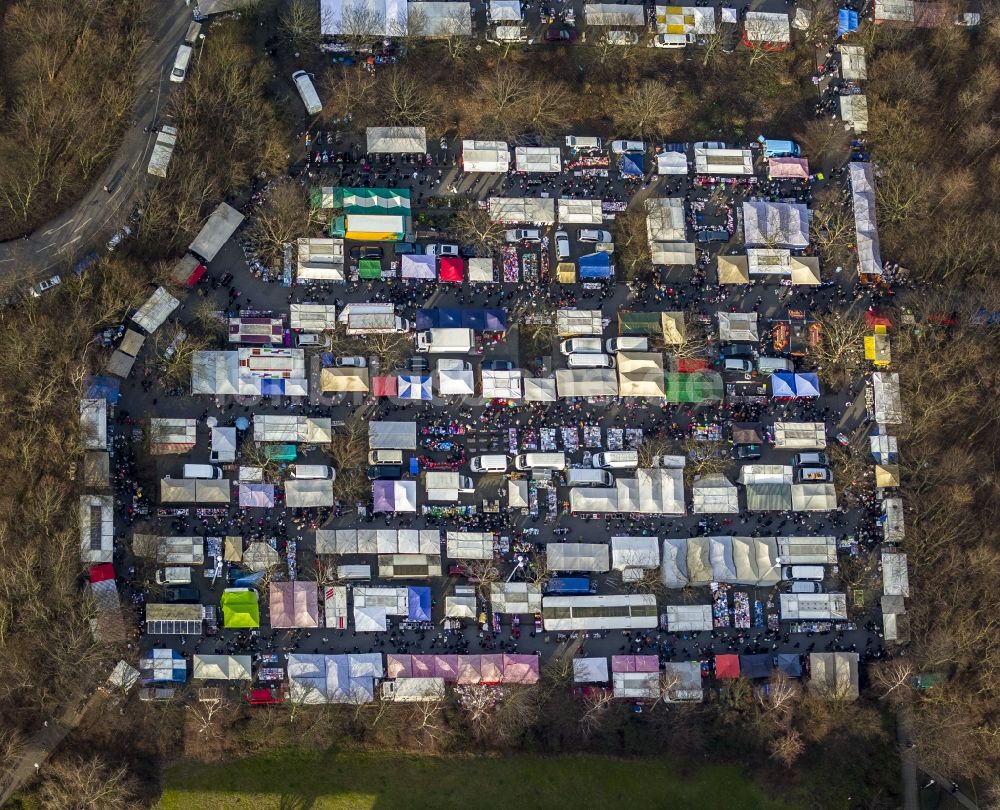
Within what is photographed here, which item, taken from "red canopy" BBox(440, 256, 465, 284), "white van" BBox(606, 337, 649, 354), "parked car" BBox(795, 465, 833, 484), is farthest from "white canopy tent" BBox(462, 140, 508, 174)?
"parked car" BBox(795, 465, 833, 484)

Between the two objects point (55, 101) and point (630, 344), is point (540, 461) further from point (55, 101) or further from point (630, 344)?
point (55, 101)

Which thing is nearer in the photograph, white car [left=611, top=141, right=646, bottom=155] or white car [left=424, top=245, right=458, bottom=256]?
white car [left=424, top=245, right=458, bottom=256]

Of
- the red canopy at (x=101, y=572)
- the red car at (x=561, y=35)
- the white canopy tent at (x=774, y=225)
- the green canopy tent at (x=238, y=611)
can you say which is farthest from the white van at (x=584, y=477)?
the red car at (x=561, y=35)

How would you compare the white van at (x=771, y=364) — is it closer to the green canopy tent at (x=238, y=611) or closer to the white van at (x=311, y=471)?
the white van at (x=311, y=471)

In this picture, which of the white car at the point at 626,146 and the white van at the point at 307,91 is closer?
the white van at the point at 307,91

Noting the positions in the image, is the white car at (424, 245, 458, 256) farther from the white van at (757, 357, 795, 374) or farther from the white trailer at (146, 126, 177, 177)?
the white van at (757, 357, 795, 374)

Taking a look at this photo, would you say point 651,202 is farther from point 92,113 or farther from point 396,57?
point 92,113
